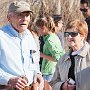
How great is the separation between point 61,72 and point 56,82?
136mm

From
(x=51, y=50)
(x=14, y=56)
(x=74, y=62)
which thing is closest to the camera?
(x=14, y=56)

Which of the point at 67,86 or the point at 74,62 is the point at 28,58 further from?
the point at 67,86

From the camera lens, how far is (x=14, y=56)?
15.8 ft

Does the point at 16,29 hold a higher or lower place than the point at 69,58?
higher

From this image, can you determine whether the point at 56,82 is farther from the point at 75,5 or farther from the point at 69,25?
the point at 75,5

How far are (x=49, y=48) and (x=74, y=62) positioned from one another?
6.80ft

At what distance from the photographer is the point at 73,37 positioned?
521cm

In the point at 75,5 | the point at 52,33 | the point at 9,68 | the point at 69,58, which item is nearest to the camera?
the point at 9,68

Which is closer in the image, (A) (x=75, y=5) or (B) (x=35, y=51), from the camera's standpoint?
(B) (x=35, y=51)

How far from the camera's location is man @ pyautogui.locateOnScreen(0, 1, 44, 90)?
472 centimetres

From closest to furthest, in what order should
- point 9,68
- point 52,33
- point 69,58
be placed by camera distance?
1. point 9,68
2. point 69,58
3. point 52,33

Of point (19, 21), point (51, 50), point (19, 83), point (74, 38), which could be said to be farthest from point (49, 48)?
point (19, 83)

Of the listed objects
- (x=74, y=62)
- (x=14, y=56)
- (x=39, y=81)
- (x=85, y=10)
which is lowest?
(x=39, y=81)

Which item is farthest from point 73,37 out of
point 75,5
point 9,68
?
point 75,5
